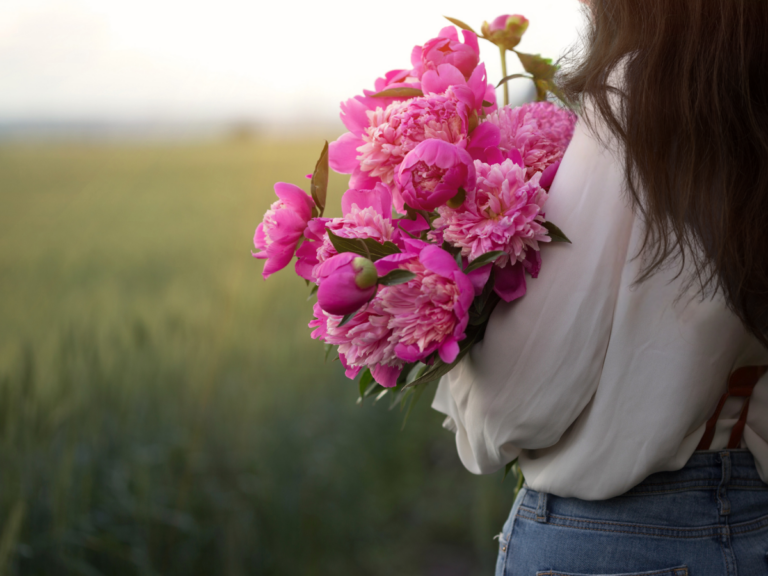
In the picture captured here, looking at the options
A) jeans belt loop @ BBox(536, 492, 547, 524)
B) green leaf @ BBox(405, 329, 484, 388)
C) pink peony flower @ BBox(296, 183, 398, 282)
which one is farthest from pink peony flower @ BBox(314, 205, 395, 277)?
jeans belt loop @ BBox(536, 492, 547, 524)

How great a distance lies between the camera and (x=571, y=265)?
2.04 ft

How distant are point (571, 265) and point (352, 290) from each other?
9.8 inches

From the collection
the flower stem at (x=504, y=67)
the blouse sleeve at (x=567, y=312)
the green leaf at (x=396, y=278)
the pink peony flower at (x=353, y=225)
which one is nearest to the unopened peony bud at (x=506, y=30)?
the flower stem at (x=504, y=67)

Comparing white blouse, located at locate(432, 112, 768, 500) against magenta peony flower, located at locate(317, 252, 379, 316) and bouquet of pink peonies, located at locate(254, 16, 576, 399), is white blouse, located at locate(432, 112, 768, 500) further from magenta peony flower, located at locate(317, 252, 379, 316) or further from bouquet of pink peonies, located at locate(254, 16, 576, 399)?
magenta peony flower, located at locate(317, 252, 379, 316)

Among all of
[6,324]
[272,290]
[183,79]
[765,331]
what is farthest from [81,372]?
[765,331]

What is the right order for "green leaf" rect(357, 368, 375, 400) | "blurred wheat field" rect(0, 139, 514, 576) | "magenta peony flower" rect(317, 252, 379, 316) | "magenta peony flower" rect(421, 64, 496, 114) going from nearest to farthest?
"magenta peony flower" rect(317, 252, 379, 316)
"magenta peony flower" rect(421, 64, 496, 114)
"green leaf" rect(357, 368, 375, 400)
"blurred wheat field" rect(0, 139, 514, 576)

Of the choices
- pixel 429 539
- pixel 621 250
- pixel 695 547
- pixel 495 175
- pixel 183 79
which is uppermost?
pixel 183 79

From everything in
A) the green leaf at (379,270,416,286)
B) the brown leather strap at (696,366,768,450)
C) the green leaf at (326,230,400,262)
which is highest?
the green leaf at (326,230,400,262)

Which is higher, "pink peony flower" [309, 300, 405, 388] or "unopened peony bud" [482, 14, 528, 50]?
"unopened peony bud" [482, 14, 528, 50]

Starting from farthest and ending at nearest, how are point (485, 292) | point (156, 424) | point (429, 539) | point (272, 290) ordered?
point (429, 539)
point (272, 290)
point (156, 424)
point (485, 292)

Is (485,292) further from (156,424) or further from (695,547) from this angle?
(156,424)

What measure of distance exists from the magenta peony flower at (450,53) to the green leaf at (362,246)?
0.82ft

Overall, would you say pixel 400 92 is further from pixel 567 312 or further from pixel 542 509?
pixel 542 509

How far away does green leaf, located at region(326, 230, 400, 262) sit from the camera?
0.58m
